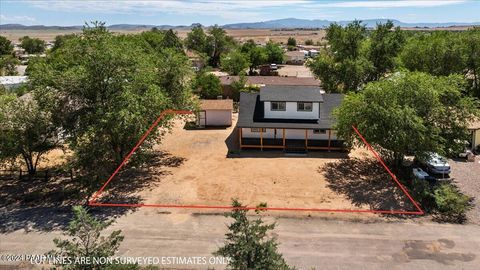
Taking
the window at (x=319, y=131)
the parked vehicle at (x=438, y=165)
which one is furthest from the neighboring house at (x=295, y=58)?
the parked vehicle at (x=438, y=165)

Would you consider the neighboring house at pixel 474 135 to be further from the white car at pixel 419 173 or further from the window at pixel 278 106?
the window at pixel 278 106

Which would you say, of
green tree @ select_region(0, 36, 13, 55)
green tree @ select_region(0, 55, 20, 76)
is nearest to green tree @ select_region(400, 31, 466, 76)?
green tree @ select_region(0, 55, 20, 76)

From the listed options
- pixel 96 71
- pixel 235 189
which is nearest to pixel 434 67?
pixel 235 189

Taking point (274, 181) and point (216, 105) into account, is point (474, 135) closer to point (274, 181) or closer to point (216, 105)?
point (274, 181)

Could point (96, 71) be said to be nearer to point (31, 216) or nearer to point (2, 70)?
point (31, 216)

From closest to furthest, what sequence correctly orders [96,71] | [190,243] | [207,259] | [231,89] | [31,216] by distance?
[207,259]
[190,243]
[31,216]
[96,71]
[231,89]

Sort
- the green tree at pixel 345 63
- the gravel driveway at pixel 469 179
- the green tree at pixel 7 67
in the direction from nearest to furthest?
the gravel driveway at pixel 469 179 → the green tree at pixel 345 63 → the green tree at pixel 7 67
